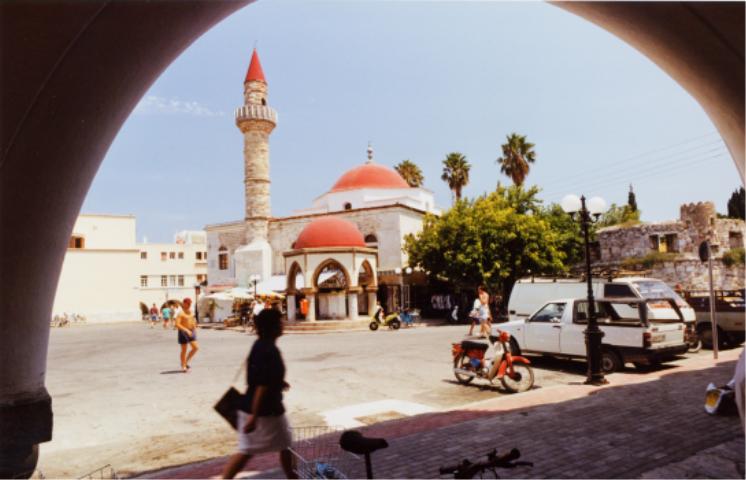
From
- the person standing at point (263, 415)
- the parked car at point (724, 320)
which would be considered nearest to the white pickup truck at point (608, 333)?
the parked car at point (724, 320)

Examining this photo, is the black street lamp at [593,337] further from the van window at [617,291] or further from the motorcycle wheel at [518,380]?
the van window at [617,291]

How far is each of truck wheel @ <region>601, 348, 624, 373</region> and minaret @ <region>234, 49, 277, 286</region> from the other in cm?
2743

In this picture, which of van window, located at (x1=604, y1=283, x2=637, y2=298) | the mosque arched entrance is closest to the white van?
van window, located at (x1=604, y1=283, x2=637, y2=298)

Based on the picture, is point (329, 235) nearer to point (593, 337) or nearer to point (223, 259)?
point (223, 259)

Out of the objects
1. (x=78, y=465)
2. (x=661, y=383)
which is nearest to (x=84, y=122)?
(x=78, y=465)

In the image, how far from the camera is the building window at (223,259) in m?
42.0

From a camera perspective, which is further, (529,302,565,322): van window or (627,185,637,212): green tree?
(627,185,637,212): green tree

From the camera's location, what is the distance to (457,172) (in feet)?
152

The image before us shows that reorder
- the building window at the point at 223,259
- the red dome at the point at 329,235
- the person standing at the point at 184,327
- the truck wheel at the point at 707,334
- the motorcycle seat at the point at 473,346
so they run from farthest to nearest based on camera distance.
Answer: the building window at the point at 223,259 < the red dome at the point at 329,235 < the truck wheel at the point at 707,334 < the person standing at the point at 184,327 < the motorcycle seat at the point at 473,346

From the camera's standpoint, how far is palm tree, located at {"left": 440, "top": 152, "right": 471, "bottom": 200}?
46.3 metres

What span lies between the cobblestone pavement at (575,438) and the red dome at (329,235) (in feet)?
62.5

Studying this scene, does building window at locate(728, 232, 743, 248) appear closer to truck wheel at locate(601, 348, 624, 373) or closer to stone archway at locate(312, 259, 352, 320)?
stone archway at locate(312, 259, 352, 320)

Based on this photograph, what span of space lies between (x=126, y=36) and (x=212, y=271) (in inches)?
1632

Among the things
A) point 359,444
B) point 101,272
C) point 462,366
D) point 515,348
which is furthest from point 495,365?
point 101,272
